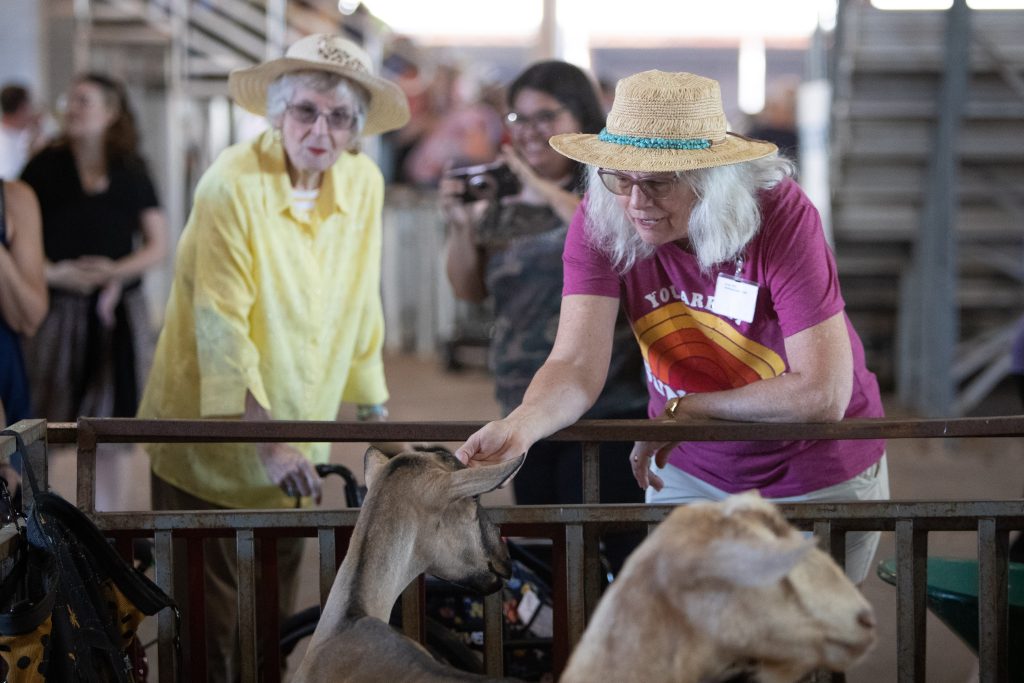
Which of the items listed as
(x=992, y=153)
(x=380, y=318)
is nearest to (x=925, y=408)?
(x=992, y=153)

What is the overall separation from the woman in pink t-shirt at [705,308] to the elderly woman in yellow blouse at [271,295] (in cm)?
86

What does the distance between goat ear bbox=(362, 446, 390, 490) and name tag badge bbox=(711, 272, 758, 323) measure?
2.61ft

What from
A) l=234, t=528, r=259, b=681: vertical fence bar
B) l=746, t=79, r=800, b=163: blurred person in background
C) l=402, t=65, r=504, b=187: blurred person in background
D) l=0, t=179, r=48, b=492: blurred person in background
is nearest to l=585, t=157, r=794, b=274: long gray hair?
l=234, t=528, r=259, b=681: vertical fence bar

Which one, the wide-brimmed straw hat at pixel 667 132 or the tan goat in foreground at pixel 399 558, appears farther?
the wide-brimmed straw hat at pixel 667 132

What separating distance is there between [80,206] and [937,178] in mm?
5019

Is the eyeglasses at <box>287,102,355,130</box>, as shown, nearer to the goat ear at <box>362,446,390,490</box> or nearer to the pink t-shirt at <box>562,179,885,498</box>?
the pink t-shirt at <box>562,179,885,498</box>

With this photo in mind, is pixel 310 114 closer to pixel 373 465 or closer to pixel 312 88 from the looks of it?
pixel 312 88

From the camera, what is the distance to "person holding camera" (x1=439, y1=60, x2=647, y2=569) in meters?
3.47

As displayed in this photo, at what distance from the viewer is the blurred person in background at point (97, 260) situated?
15.9 ft

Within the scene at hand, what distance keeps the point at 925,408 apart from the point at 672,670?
24.1 feet

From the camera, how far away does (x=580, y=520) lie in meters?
2.57

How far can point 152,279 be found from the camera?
42.2ft

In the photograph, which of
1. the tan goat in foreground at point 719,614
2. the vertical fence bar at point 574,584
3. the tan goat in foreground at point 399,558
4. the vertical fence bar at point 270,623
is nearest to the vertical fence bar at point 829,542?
the vertical fence bar at point 574,584

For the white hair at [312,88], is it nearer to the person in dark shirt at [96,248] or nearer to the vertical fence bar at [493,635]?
the vertical fence bar at [493,635]
